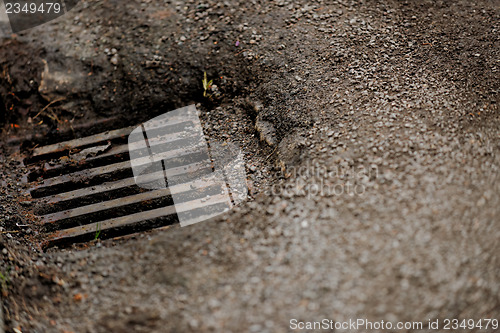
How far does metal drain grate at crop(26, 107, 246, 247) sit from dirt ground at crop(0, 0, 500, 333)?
0.34 ft

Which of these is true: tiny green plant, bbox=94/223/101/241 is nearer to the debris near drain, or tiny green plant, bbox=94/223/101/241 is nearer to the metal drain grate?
the metal drain grate

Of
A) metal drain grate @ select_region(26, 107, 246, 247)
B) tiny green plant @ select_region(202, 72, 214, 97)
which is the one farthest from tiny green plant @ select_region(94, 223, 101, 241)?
tiny green plant @ select_region(202, 72, 214, 97)

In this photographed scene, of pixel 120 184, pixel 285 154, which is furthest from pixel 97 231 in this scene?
pixel 285 154

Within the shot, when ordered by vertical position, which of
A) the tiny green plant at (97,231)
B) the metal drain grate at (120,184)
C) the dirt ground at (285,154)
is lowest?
the tiny green plant at (97,231)

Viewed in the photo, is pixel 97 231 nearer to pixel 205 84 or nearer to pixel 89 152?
pixel 89 152

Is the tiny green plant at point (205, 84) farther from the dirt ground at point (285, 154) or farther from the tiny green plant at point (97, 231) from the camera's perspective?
the tiny green plant at point (97, 231)

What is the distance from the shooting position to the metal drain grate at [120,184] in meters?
2.12

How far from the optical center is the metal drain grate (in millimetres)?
2123

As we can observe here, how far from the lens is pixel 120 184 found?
231 cm

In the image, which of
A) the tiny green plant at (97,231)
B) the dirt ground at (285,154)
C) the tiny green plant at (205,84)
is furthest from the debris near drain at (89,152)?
the tiny green plant at (205,84)

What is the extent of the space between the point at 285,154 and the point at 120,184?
3.28ft

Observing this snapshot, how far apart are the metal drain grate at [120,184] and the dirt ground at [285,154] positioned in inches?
4.1

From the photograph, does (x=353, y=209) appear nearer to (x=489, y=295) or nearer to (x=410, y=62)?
(x=489, y=295)

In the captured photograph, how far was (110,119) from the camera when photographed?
103 inches
